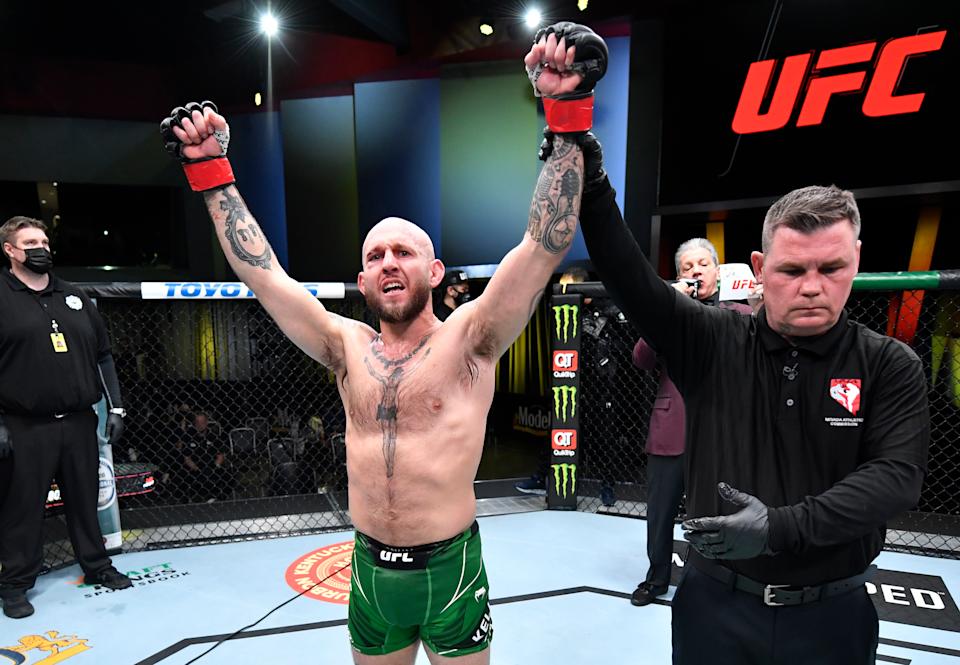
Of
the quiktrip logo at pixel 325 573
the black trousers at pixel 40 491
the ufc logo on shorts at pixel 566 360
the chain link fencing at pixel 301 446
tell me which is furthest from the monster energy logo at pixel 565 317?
the black trousers at pixel 40 491

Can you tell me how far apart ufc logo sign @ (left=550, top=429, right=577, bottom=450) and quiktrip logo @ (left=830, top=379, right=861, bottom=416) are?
3252mm

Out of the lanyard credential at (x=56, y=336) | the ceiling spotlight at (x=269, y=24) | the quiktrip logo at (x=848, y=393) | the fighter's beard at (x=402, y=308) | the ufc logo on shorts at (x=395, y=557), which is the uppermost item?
the ceiling spotlight at (x=269, y=24)

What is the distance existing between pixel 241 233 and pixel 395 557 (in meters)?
1.00

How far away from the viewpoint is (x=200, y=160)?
1.55 meters

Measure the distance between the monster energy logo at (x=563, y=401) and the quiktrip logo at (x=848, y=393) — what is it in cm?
323

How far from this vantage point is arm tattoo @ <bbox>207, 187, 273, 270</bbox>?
158cm

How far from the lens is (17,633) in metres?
2.66

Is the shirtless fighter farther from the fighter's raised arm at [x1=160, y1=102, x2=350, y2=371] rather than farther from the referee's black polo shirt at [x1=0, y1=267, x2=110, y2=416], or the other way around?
the referee's black polo shirt at [x1=0, y1=267, x2=110, y2=416]

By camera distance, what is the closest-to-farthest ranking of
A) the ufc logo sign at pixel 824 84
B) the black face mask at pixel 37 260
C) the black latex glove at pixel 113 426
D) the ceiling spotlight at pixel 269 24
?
the black face mask at pixel 37 260, the black latex glove at pixel 113 426, the ufc logo sign at pixel 824 84, the ceiling spotlight at pixel 269 24

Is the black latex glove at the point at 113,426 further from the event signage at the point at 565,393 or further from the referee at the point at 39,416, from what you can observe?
the event signage at the point at 565,393

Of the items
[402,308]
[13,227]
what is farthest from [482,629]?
[13,227]

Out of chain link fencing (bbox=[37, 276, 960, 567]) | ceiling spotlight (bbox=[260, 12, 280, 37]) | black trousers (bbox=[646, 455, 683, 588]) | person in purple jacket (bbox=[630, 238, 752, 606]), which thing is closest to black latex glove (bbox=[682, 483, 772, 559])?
person in purple jacket (bbox=[630, 238, 752, 606])

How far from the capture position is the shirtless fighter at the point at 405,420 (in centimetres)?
151

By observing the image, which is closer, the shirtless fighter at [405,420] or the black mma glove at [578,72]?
the black mma glove at [578,72]
